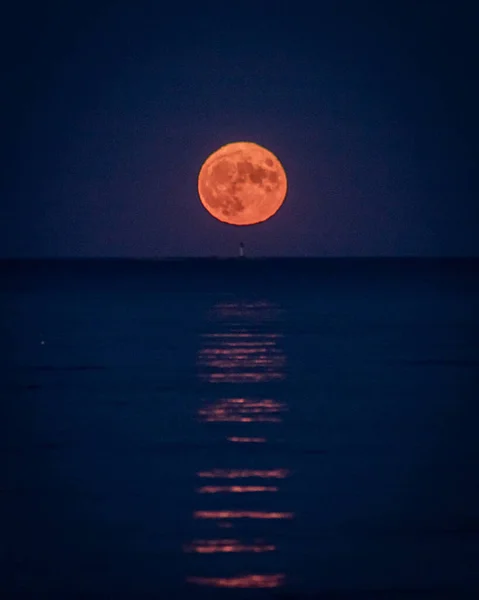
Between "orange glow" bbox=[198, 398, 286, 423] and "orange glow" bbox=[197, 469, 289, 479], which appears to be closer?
"orange glow" bbox=[197, 469, 289, 479]

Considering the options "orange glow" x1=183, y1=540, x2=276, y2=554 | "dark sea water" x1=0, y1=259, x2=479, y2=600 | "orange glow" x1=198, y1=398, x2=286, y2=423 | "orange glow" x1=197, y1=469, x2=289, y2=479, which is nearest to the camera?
"dark sea water" x1=0, y1=259, x2=479, y2=600

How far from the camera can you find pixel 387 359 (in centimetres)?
883

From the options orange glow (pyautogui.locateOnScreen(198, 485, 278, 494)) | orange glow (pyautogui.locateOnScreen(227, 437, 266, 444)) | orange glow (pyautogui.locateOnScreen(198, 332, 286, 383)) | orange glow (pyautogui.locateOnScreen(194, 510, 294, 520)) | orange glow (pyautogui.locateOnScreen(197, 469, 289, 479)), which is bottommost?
orange glow (pyautogui.locateOnScreen(194, 510, 294, 520))

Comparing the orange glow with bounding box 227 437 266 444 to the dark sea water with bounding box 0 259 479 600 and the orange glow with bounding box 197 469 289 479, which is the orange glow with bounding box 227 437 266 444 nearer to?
the dark sea water with bounding box 0 259 479 600

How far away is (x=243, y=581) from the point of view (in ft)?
10.3

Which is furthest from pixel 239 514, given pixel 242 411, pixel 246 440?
pixel 242 411

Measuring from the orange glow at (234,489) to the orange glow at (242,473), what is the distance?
153 mm

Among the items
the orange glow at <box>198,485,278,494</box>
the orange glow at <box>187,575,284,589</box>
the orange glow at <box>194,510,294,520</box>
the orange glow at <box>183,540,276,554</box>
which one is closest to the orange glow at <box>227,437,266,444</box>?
the orange glow at <box>198,485,278,494</box>

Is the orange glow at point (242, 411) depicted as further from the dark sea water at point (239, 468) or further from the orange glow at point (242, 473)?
the orange glow at point (242, 473)

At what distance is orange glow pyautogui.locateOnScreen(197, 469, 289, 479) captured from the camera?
450 cm

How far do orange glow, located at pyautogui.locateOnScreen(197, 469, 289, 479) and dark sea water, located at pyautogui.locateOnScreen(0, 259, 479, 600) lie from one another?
0.8 inches

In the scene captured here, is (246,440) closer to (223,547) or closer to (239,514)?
(239,514)

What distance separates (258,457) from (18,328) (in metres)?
7.77

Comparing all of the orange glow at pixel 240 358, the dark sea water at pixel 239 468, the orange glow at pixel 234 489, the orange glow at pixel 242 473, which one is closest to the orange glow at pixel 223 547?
the dark sea water at pixel 239 468
